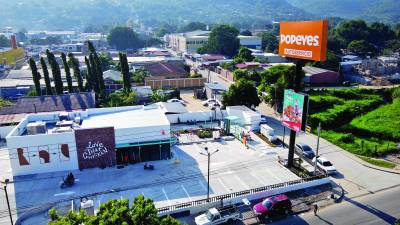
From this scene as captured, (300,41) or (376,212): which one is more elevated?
(300,41)

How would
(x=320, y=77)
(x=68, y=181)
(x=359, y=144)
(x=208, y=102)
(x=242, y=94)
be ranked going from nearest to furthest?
(x=68, y=181)
(x=359, y=144)
(x=242, y=94)
(x=208, y=102)
(x=320, y=77)

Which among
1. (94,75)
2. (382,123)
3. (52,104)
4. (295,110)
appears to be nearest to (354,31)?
(382,123)

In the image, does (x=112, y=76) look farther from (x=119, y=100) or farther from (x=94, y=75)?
(x=119, y=100)

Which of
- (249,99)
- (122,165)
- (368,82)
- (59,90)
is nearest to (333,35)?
(368,82)

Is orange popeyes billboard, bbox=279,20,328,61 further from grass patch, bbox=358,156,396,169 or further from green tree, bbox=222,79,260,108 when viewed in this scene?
green tree, bbox=222,79,260,108

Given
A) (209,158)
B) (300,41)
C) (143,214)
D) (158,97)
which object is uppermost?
(300,41)

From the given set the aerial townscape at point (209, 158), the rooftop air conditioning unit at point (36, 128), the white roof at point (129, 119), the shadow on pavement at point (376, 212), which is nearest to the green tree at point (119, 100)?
the aerial townscape at point (209, 158)
